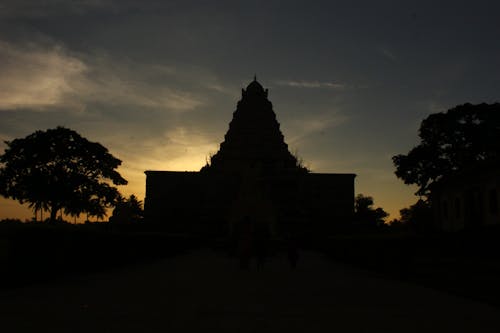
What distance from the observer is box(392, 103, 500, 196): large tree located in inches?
1662

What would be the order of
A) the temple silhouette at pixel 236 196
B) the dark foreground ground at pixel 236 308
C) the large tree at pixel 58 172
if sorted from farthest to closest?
the temple silhouette at pixel 236 196 → the large tree at pixel 58 172 → the dark foreground ground at pixel 236 308

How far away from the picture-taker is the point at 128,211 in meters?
83.0

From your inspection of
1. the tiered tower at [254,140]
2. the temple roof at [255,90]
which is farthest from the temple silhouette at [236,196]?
the temple roof at [255,90]

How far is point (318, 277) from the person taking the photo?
632 inches

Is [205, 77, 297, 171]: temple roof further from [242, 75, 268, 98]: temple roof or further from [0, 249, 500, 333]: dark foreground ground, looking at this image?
[0, 249, 500, 333]: dark foreground ground

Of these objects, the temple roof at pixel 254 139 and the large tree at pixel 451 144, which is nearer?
the large tree at pixel 451 144

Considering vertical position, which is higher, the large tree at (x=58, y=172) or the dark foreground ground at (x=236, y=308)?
the large tree at (x=58, y=172)

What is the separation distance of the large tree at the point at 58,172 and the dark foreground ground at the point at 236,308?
30169 millimetres

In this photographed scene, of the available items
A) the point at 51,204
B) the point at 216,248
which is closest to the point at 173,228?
the point at 51,204

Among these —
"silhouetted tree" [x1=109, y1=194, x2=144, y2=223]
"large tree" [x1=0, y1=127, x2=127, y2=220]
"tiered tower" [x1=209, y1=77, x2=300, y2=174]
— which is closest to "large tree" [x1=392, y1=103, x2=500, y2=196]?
"tiered tower" [x1=209, y1=77, x2=300, y2=174]

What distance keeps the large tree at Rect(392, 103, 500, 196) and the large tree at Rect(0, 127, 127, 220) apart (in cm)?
2829

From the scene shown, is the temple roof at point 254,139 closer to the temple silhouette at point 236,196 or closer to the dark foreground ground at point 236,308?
the temple silhouette at point 236,196

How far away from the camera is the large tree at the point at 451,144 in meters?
42.2

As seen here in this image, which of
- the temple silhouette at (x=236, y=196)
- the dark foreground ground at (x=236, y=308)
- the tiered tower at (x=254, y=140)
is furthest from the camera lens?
the tiered tower at (x=254, y=140)
